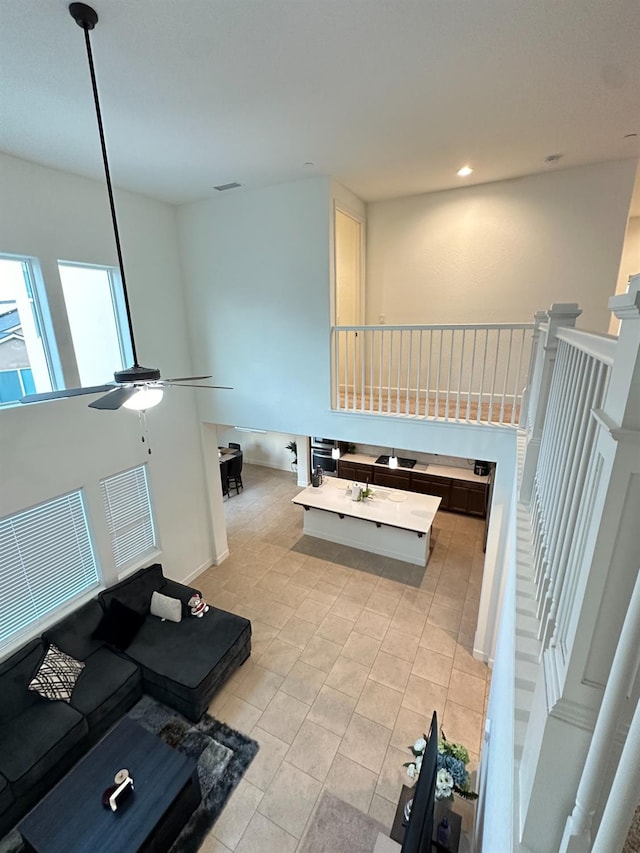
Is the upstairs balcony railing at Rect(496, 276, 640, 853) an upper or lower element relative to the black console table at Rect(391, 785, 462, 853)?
upper

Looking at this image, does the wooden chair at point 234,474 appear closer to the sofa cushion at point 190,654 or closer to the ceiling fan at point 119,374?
the sofa cushion at point 190,654

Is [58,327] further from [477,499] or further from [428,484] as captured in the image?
[477,499]

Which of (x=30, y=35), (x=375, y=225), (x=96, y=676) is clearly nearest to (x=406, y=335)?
(x=375, y=225)

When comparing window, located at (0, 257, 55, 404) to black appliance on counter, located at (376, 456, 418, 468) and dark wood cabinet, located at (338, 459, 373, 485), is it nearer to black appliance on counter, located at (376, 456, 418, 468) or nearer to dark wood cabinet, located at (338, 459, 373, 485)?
dark wood cabinet, located at (338, 459, 373, 485)

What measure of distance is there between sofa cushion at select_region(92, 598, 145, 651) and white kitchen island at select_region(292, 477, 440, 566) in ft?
10.1

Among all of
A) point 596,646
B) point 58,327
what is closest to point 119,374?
point 596,646

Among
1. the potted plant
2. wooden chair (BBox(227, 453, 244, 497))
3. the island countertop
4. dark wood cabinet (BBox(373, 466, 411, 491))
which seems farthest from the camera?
the potted plant

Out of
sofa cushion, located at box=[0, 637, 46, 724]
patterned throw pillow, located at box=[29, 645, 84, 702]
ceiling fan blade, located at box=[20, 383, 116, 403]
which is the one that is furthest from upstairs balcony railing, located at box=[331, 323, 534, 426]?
sofa cushion, located at box=[0, 637, 46, 724]

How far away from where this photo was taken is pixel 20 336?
12.0 feet

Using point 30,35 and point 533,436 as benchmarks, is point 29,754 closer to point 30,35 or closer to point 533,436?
point 533,436

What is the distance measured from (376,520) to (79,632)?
4.10 meters

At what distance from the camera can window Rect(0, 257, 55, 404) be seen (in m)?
3.52

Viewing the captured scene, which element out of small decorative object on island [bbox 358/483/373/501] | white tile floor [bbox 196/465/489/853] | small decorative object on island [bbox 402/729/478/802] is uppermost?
small decorative object on island [bbox 402/729/478/802]

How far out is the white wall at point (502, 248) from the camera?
413cm
